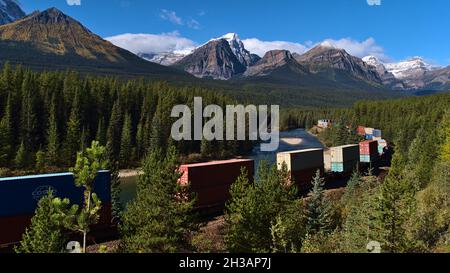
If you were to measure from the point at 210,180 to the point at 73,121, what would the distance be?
53411mm

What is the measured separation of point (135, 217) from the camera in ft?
75.0

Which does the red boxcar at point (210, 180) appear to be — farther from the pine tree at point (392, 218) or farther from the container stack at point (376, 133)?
the container stack at point (376, 133)

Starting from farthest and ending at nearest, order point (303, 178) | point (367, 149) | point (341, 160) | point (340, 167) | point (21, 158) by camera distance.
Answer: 1. point (367, 149)
2. point (21, 158)
3. point (340, 167)
4. point (341, 160)
5. point (303, 178)

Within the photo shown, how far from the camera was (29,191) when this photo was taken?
81.8ft

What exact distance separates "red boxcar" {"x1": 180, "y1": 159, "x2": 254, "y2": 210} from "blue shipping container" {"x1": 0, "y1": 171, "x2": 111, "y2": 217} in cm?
1137

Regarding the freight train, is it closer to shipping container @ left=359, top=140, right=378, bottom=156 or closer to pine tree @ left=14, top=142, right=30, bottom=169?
shipping container @ left=359, top=140, right=378, bottom=156

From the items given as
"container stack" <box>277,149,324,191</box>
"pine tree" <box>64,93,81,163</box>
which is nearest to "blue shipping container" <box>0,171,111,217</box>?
"container stack" <box>277,149,324,191</box>

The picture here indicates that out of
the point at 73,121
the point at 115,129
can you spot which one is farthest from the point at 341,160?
the point at 73,121

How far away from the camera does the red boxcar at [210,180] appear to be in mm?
36297

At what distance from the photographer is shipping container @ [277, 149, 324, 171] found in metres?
48.3

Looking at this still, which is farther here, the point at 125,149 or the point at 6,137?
the point at 125,149

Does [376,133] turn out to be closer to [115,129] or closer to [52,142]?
[115,129]

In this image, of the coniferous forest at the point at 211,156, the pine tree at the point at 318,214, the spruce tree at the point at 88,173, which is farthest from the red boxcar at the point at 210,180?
the spruce tree at the point at 88,173
